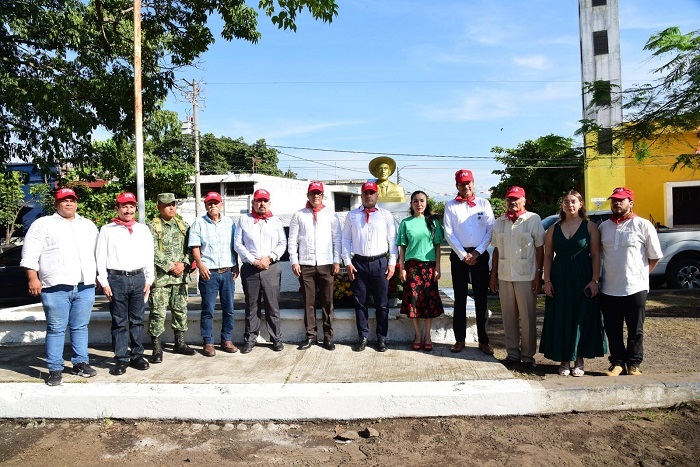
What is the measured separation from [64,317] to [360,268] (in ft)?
8.90

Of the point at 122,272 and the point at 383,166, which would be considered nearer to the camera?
the point at 122,272

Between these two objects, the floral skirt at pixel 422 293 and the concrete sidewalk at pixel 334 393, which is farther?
the floral skirt at pixel 422 293

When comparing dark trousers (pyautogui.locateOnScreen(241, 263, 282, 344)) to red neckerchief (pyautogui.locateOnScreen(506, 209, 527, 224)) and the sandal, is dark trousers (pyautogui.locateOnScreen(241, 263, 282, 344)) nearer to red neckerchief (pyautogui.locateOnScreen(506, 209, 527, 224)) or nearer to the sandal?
red neckerchief (pyautogui.locateOnScreen(506, 209, 527, 224))

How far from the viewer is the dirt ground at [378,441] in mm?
3549

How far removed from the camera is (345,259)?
5.60 metres

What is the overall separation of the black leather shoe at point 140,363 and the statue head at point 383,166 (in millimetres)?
3970

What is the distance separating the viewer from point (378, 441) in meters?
3.85

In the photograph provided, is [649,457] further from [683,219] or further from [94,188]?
[683,219]

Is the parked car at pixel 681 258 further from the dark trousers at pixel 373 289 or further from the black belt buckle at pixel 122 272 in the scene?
the black belt buckle at pixel 122 272

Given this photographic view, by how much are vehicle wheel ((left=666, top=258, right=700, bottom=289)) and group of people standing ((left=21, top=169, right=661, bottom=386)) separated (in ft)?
22.4

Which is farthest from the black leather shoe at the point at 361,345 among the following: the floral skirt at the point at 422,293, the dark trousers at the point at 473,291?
the dark trousers at the point at 473,291

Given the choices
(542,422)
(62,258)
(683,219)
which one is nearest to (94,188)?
(62,258)

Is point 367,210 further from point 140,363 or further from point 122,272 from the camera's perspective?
point 140,363

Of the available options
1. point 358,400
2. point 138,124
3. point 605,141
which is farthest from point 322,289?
point 605,141
